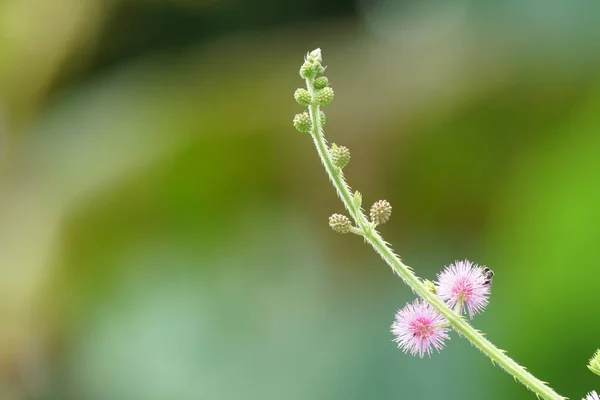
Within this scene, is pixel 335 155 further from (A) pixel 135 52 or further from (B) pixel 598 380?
(A) pixel 135 52

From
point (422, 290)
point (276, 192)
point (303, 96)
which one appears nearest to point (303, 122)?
point (303, 96)

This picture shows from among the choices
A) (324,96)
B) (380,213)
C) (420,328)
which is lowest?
(420,328)

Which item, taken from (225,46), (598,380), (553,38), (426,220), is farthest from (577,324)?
(225,46)

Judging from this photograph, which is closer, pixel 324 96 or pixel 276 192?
pixel 324 96

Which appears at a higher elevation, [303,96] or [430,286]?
[303,96]

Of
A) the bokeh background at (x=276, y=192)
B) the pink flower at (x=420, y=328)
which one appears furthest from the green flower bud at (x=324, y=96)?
the bokeh background at (x=276, y=192)

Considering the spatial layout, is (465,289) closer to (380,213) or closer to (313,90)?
(380,213)
